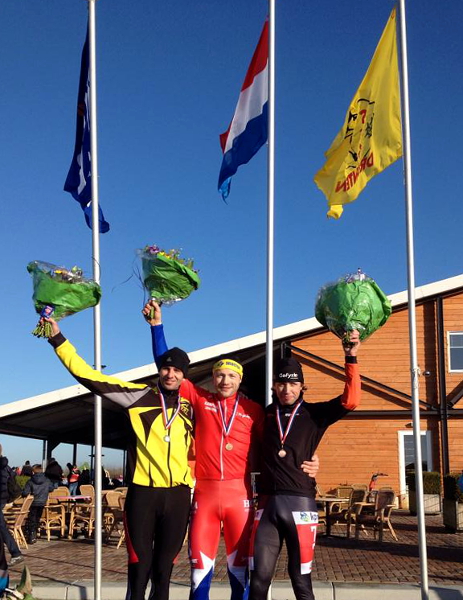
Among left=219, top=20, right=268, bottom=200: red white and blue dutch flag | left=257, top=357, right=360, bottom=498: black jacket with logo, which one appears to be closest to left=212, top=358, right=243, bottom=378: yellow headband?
left=257, top=357, right=360, bottom=498: black jacket with logo

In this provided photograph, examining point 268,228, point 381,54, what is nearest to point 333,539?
point 268,228

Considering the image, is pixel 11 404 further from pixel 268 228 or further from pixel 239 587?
pixel 239 587

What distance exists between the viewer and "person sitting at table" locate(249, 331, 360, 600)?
525cm

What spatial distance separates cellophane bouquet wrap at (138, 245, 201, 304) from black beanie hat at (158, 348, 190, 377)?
732mm

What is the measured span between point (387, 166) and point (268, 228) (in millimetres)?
1561

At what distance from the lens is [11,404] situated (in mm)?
20203

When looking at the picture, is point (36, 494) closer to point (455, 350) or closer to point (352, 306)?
point (352, 306)

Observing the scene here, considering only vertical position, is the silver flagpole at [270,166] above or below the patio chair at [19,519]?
above

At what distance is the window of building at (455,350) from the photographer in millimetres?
22094

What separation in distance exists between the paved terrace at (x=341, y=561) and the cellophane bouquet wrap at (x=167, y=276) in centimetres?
446

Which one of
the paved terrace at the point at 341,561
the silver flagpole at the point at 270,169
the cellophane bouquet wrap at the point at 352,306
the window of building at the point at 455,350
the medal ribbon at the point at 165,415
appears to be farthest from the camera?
the window of building at the point at 455,350

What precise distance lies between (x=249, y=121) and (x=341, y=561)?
267 inches

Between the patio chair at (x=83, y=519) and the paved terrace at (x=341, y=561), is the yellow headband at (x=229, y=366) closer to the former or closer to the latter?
the paved terrace at (x=341, y=561)

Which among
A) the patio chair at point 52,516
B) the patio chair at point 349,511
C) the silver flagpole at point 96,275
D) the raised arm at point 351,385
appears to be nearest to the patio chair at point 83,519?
the patio chair at point 52,516
